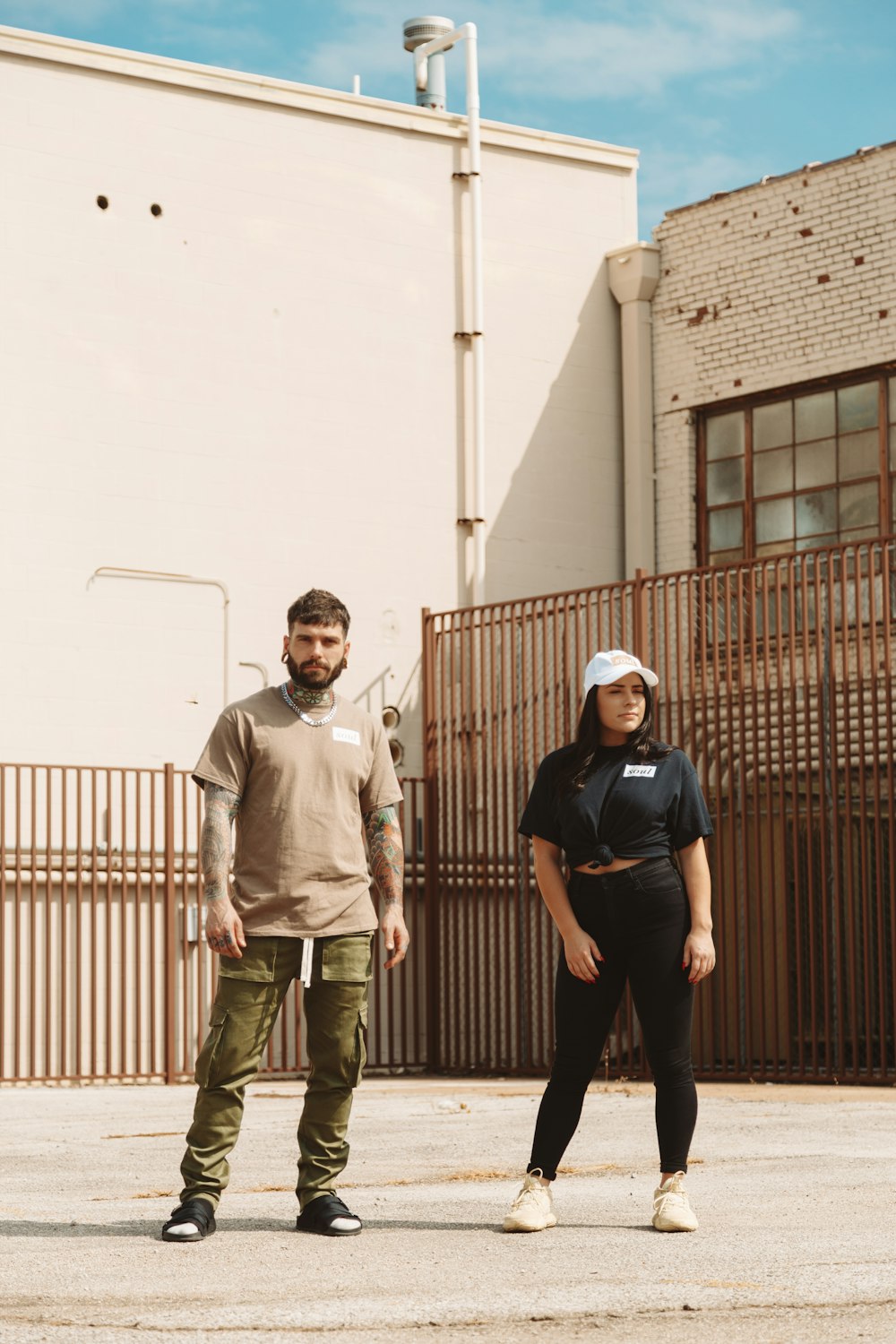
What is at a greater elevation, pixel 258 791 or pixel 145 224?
pixel 145 224

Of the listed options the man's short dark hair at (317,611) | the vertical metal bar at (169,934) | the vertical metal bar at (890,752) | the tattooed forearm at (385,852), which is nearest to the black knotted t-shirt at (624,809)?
the tattooed forearm at (385,852)

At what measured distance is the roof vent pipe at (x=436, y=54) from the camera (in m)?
20.5

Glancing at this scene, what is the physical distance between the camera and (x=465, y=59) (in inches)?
755

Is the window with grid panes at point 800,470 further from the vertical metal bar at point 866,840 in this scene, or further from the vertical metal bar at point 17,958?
the vertical metal bar at point 17,958

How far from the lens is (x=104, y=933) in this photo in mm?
15758

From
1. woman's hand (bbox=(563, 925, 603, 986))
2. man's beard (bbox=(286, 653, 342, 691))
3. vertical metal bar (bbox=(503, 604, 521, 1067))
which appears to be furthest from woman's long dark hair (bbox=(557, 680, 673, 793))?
vertical metal bar (bbox=(503, 604, 521, 1067))

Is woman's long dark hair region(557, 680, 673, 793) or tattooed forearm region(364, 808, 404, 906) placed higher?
woman's long dark hair region(557, 680, 673, 793)

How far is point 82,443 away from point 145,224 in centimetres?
205

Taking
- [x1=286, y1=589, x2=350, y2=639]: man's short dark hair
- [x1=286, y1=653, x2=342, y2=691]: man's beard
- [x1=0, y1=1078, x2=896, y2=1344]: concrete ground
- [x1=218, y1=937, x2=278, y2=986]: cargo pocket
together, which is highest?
[x1=286, y1=589, x2=350, y2=639]: man's short dark hair

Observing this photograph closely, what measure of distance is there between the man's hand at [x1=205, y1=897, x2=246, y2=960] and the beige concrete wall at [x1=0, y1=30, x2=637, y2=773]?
403 inches

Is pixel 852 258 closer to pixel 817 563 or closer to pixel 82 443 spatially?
pixel 817 563

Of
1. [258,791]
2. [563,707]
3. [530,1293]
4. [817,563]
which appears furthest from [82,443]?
[530,1293]

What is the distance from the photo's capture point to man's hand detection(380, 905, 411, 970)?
657 cm

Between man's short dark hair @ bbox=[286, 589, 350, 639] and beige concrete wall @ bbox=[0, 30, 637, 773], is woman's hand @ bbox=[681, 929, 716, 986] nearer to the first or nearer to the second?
man's short dark hair @ bbox=[286, 589, 350, 639]
